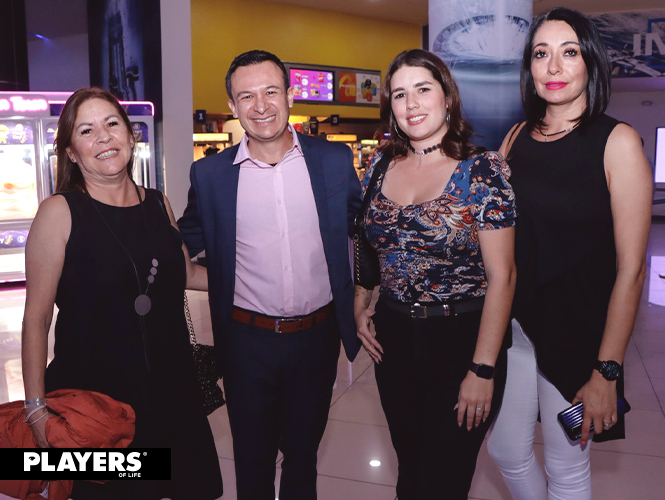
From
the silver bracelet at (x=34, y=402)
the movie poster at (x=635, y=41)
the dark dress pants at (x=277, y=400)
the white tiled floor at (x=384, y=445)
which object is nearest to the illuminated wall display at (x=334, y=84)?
the movie poster at (x=635, y=41)

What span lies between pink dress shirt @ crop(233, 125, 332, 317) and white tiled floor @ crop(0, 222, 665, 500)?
110cm

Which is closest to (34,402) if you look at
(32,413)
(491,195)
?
(32,413)

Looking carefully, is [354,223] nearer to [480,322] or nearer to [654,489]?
[480,322]

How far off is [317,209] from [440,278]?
1.77 ft

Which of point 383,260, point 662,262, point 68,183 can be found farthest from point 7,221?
point 662,262

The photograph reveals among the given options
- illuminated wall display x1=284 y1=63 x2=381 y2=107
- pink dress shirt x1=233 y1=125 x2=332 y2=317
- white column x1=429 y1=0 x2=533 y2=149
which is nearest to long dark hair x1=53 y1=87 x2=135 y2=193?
pink dress shirt x1=233 y1=125 x2=332 y2=317

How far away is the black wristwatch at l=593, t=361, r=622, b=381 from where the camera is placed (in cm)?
163

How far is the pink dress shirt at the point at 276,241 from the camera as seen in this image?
198 cm

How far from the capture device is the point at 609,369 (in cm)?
164

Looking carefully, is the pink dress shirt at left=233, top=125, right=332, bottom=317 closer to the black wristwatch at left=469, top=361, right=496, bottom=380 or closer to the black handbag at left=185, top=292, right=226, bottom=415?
the black handbag at left=185, top=292, right=226, bottom=415

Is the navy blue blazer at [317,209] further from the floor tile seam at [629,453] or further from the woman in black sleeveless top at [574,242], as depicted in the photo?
the floor tile seam at [629,453]

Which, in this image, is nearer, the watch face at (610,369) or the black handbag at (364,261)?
the watch face at (610,369)

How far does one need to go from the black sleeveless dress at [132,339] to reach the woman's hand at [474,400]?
2.76 feet

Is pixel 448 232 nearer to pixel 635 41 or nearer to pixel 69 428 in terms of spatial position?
pixel 69 428
